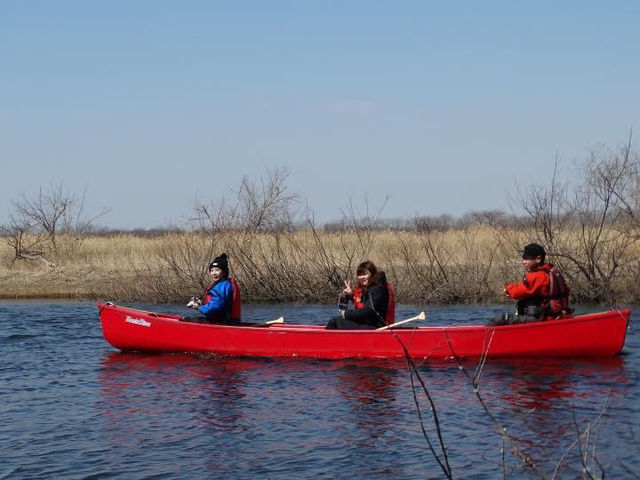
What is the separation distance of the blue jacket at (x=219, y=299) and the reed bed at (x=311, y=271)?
5948 mm

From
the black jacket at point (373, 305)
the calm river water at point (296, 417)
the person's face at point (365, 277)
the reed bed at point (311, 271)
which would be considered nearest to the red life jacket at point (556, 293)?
the calm river water at point (296, 417)

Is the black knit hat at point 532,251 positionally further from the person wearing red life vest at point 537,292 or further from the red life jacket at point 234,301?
the red life jacket at point 234,301

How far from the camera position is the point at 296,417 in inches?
402

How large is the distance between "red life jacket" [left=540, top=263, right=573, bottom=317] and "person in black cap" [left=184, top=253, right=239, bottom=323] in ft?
14.0

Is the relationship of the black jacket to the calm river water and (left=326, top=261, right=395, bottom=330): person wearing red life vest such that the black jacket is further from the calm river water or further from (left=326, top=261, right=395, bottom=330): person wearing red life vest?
the calm river water

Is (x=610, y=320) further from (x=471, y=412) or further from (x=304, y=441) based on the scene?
(x=304, y=441)

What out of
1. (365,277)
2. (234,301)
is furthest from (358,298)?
(234,301)

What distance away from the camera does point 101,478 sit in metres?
8.12

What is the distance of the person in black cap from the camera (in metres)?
14.0

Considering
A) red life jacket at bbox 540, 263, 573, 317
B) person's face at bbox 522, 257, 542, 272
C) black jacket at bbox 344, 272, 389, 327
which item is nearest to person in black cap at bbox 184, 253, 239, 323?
black jacket at bbox 344, 272, 389, 327

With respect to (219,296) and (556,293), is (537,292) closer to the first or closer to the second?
(556,293)

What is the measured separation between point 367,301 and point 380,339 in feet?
1.77

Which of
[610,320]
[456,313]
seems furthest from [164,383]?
[456,313]

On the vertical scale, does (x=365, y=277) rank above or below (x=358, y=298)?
above
